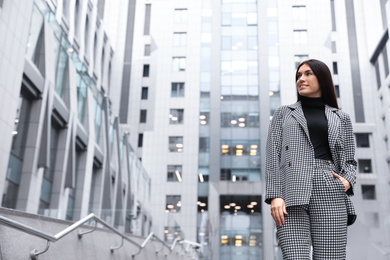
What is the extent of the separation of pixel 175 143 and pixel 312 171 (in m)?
15.5

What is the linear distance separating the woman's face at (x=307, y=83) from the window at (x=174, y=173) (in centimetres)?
1431

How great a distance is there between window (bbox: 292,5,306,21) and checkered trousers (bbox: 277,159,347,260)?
12933mm

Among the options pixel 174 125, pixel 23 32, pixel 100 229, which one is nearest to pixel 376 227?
pixel 100 229

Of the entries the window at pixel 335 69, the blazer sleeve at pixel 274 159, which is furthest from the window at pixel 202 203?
the blazer sleeve at pixel 274 159

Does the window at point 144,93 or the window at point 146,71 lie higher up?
the window at point 146,71

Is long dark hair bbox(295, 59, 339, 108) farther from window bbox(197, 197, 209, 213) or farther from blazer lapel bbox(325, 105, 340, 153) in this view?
window bbox(197, 197, 209, 213)

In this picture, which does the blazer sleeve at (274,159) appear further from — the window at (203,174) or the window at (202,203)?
the window at (203,174)

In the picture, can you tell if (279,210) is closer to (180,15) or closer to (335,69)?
(335,69)

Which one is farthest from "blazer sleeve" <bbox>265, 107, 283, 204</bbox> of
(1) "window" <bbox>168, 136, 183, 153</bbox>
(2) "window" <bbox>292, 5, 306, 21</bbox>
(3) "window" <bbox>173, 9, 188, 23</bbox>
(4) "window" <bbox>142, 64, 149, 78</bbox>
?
(4) "window" <bbox>142, 64, 149, 78</bbox>

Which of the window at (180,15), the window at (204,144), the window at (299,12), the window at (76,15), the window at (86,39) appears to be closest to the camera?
the window at (299,12)

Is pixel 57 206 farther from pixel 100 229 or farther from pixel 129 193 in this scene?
pixel 100 229

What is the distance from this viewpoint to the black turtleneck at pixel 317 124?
2.05m

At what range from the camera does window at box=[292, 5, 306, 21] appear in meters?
14.4

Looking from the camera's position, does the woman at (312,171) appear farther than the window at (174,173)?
No
